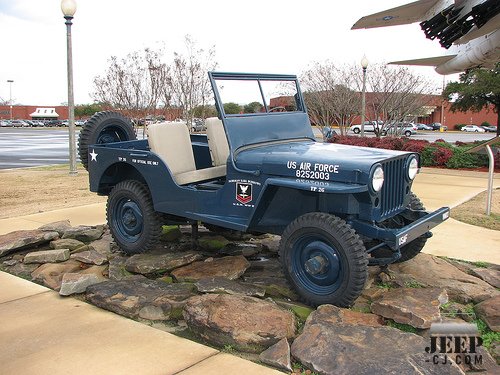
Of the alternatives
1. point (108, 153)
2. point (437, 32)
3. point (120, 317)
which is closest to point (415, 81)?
point (437, 32)

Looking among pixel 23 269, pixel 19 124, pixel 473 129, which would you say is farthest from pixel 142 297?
pixel 19 124

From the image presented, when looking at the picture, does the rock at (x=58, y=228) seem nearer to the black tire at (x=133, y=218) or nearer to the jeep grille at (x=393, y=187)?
the black tire at (x=133, y=218)

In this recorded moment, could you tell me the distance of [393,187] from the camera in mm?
4070

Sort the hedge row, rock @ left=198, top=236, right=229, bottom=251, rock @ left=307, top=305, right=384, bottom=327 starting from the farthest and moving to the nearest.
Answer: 1. the hedge row
2. rock @ left=198, top=236, right=229, bottom=251
3. rock @ left=307, top=305, right=384, bottom=327

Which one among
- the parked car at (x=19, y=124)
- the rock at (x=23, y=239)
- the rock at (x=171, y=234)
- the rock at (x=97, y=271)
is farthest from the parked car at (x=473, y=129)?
the rock at (x=97, y=271)

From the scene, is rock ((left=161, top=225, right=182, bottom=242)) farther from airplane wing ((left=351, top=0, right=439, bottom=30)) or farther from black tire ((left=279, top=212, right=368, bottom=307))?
airplane wing ((left=351, top=0, right=439, bottom=30))

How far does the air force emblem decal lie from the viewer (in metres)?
4.17

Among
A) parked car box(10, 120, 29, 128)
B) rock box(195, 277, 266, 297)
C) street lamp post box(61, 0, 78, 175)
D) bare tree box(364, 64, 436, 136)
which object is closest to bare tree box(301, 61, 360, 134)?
bare tree box(364, 64, 436, 136)

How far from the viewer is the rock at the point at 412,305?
3.49 m

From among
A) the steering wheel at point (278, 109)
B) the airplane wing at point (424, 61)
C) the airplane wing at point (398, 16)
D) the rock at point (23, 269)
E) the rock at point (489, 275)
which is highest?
the airplane wing at point (398, 16)

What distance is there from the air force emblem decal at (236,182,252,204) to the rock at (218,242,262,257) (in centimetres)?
107

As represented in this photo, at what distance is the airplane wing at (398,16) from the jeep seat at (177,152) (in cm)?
1193

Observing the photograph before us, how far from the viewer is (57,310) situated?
3.89 meters

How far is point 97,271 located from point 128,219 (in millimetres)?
626
